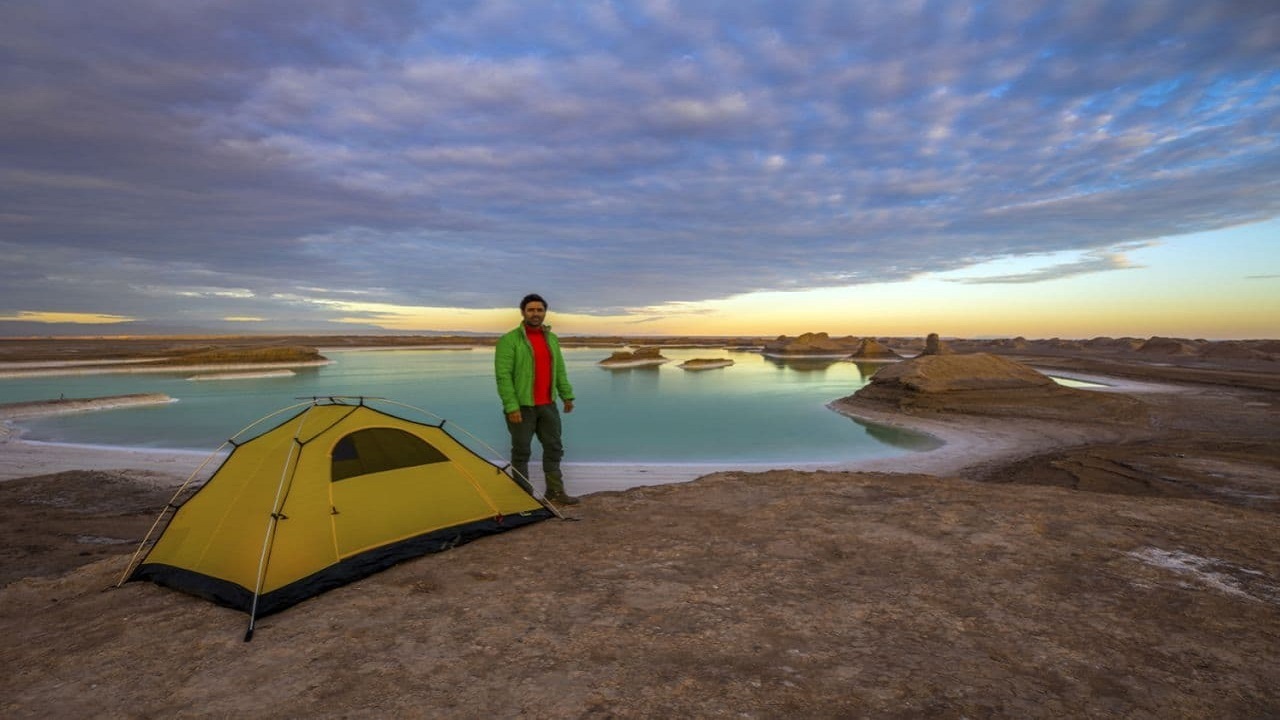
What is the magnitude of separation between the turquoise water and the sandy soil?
3285mm

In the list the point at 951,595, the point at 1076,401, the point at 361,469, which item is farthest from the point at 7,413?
the point at 1076,401

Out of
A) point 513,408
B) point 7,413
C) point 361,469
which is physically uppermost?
point 513,408

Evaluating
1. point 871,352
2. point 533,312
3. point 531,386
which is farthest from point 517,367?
point 871,352

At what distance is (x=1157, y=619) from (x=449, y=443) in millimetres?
7084

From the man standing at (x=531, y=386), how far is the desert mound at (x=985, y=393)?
18777 mm

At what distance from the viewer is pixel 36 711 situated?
3.50 metres

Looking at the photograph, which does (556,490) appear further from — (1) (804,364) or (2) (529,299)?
(1) (804,364)

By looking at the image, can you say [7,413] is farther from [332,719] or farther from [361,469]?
[332,719]

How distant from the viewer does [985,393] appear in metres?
22.6

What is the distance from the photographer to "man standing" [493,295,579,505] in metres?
7.68

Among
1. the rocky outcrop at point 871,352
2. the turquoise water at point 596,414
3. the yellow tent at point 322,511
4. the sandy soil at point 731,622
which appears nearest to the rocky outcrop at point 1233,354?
the rocky outcrop at point 871,352

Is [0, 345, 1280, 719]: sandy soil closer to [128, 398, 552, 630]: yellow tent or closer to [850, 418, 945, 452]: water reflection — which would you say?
[128, 398, 552, 630]: yellow tent

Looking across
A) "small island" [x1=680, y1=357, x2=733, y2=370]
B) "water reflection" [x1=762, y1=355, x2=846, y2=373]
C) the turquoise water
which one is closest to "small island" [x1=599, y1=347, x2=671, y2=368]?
"small island" [x1=680, y1=357, x2=733, y2=370]

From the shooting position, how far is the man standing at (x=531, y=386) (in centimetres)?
768
